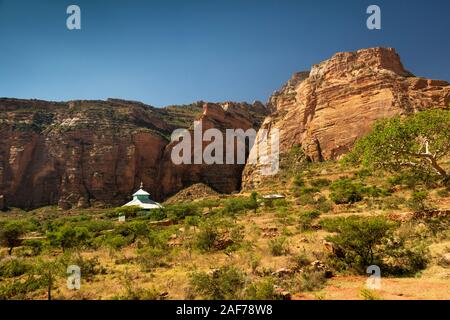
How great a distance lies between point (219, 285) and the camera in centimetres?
741

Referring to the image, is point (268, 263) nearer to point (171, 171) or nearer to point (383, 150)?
point (383, 150)

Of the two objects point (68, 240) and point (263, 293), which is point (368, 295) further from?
point (68, 240)

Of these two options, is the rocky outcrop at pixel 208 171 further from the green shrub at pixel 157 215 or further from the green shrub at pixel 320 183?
the green shrub at pixel 320 183

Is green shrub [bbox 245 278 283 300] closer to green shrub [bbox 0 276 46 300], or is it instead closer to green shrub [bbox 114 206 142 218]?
Answer: green shrub [bbox 0 276 46 300]

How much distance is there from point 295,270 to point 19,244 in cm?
2256

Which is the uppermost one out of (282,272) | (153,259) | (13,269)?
(282,272)

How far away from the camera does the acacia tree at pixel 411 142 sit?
13.9 metres

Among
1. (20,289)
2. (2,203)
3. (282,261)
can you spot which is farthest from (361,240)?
(2,203)

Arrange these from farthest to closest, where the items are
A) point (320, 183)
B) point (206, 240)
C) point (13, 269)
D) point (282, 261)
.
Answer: point (320, 183), point (206, 240), point (13, 269), point (282, 261)

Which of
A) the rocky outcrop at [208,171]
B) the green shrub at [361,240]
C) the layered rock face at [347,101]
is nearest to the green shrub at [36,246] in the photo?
the green shrub at [361,240]

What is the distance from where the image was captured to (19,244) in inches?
899

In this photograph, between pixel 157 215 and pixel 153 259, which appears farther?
pixel 157 215

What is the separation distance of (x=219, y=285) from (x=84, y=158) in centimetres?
5689

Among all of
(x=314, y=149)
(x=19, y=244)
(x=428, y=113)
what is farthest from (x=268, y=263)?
(x=314, y=149)
